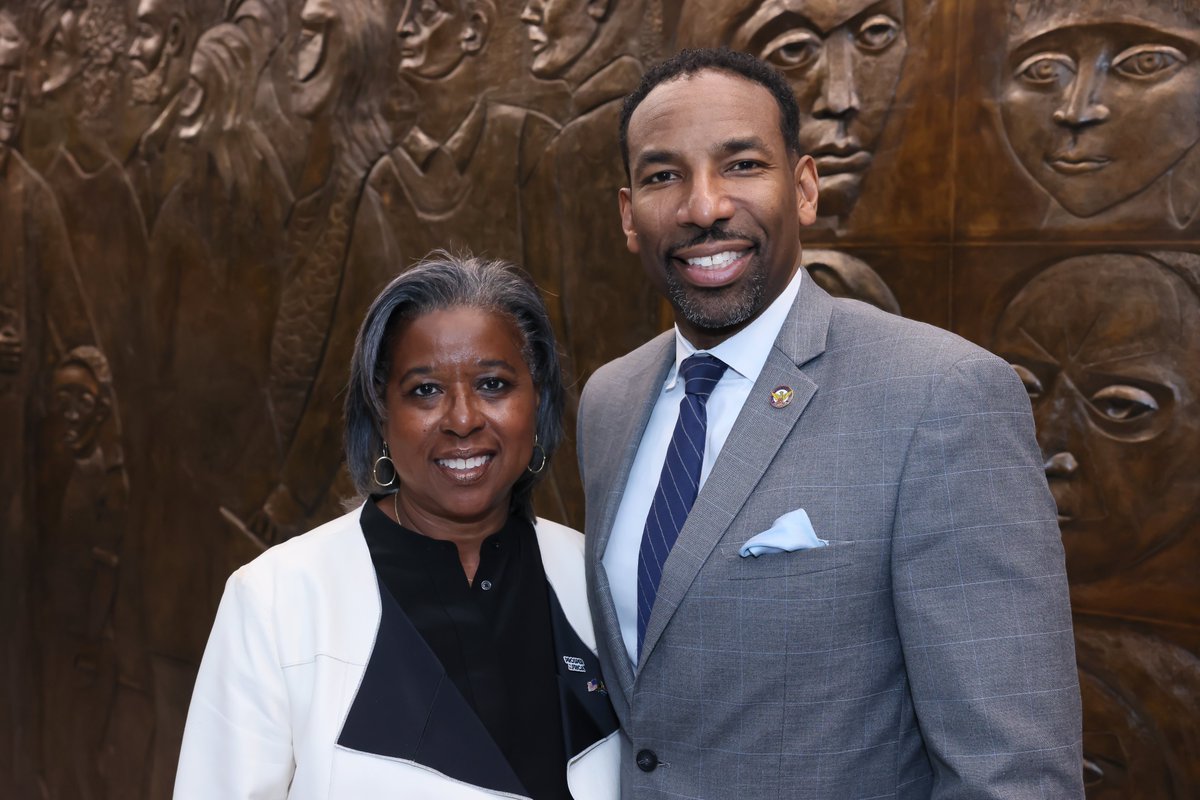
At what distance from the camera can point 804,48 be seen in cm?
258

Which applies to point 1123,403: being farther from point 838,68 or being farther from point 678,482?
point 678,482

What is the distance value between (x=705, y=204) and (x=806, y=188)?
0.29 m

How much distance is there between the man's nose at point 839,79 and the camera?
2.53 meters

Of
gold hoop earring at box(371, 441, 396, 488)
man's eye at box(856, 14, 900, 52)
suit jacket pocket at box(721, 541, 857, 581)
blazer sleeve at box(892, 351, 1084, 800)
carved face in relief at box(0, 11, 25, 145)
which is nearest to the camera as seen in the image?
blazer sleeve at box(892, 351, 1084, 800)

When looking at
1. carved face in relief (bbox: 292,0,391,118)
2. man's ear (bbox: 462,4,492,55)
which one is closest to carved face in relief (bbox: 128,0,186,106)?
carved face in relief (bbox: 292,0,391,118)

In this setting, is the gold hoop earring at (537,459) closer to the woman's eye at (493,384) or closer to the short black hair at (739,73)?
the woman's eye at (493,384)

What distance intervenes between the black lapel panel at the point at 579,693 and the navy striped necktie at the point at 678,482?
5.5 inches

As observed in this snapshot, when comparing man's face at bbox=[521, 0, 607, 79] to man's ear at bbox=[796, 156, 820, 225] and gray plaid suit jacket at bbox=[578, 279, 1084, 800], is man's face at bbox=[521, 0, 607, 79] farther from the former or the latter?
gray plaid suit jacket at bbox=[578, 279, 1084, 800]

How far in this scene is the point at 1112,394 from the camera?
7.44 ft

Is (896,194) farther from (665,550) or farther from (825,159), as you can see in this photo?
(665,550)

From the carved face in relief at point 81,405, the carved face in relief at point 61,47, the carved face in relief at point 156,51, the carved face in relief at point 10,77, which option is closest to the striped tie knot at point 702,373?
the carved face in relief at point 156,51

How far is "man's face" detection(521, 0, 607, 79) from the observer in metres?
3.01

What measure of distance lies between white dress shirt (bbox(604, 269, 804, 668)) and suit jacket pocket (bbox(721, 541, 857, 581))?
153mm

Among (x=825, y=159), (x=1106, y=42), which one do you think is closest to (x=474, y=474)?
(x=825, y=159)
